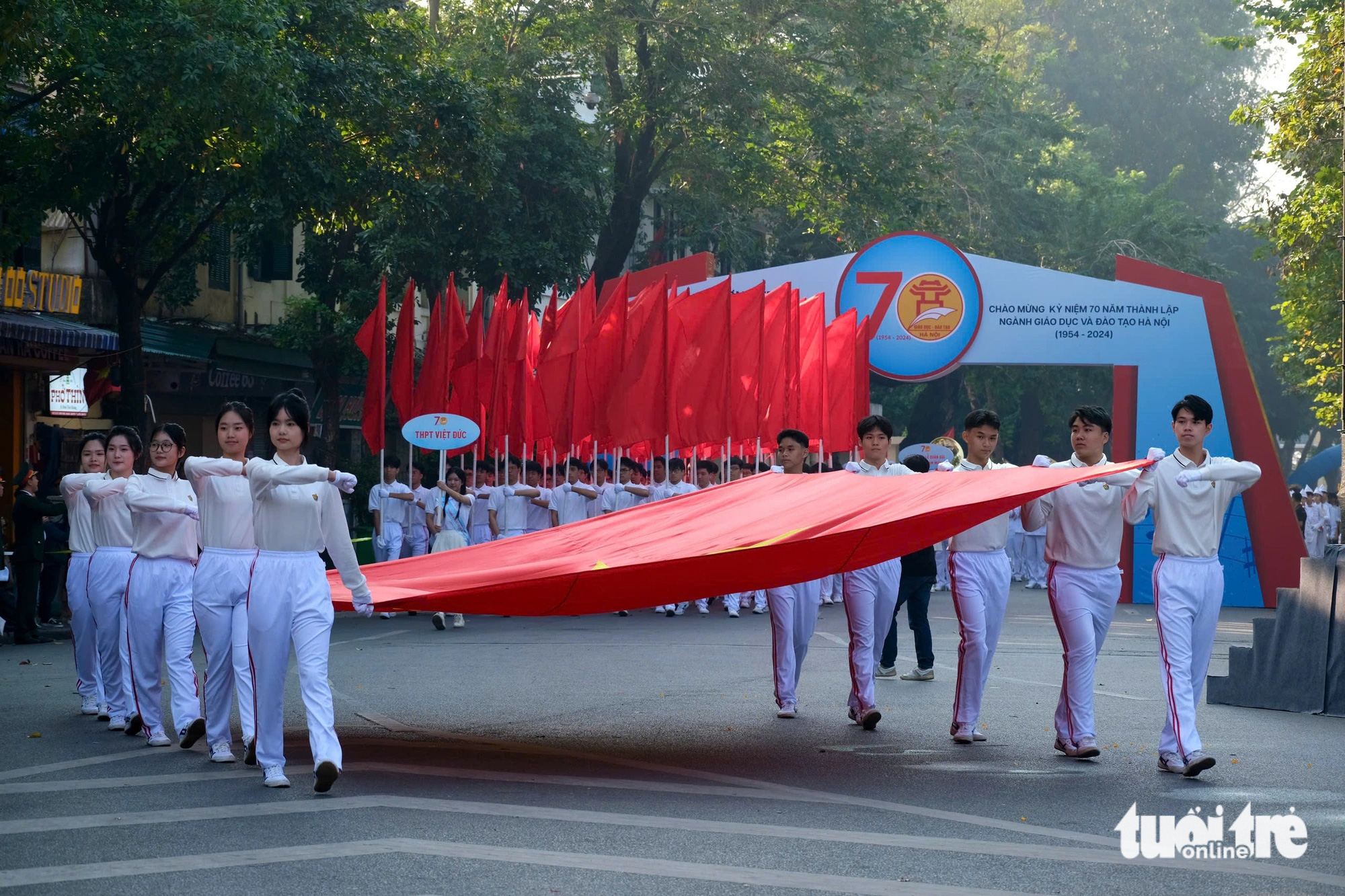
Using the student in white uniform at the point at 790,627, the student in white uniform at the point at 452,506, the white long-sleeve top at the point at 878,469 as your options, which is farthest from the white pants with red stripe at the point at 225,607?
the student in white uniform at the point at 452,506

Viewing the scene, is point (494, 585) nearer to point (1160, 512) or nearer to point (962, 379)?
point (1160, 512)

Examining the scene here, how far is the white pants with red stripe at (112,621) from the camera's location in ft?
31.6

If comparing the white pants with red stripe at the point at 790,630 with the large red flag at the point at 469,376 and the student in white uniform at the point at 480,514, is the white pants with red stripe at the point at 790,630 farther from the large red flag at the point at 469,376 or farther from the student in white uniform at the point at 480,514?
the student in white uniform at the point at 480,514

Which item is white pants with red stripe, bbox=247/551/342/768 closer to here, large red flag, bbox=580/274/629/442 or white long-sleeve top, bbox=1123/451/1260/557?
white long-sleeve top, bbox=1123/451/1260/557

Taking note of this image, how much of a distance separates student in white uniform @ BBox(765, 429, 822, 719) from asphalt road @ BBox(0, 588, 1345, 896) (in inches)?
8.7

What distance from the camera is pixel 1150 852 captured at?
20.8 feet

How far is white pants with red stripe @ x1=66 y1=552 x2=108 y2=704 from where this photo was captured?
9.91m

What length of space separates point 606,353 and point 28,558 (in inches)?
283

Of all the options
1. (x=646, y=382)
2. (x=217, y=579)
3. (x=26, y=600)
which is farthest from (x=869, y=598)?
(x=646, y=382)

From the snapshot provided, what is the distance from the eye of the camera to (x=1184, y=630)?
26.7ft

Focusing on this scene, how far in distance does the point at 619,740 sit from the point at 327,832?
2836mm

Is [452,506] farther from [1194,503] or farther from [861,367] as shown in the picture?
[1194,503]

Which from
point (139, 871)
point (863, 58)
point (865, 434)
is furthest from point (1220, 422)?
point (139, 871)

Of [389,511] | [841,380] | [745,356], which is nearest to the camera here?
[389,511]
